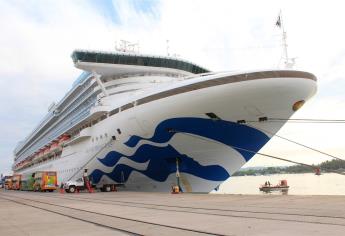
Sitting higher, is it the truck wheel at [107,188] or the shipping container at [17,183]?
the shipping container at [17,183]

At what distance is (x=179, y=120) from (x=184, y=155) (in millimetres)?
2203

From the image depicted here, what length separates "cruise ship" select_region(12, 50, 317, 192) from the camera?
679 inches

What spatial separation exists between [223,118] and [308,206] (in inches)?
325

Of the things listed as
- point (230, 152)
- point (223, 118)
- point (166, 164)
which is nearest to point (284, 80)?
point (223, 118)

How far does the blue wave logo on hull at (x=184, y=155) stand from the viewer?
18484 millimetres

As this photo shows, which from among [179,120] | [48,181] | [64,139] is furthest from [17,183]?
[179,120]

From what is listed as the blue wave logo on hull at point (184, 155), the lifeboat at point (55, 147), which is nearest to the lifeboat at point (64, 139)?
the lifeboat at point (55, 147)

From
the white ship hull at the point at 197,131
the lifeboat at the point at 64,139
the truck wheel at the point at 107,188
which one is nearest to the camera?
the white ship hull at the point at 197,131

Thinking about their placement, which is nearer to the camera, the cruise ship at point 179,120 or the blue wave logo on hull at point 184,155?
the cruise ship at point 179,120

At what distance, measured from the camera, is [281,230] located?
6.72 m

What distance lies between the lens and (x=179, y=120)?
61.0 ft

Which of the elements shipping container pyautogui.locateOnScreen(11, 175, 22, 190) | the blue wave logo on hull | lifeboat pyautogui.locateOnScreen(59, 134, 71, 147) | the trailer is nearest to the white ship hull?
the blue wave logo on hull

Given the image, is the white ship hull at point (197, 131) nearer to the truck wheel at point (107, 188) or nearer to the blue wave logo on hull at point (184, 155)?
the blue wave logo on hull at point (184, 155)

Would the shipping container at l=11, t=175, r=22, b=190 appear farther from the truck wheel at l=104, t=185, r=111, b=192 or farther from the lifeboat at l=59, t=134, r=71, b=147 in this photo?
the truck wheel at l=104, t=185, r=111, b=192
